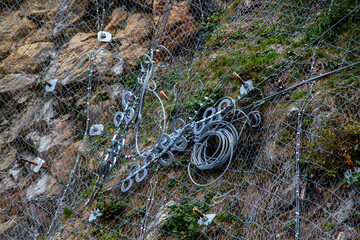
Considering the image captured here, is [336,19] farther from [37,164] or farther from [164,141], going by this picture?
[37,164]

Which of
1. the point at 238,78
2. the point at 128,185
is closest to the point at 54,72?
the point at 128,185

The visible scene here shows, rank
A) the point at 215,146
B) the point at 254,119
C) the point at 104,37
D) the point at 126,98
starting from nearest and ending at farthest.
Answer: the point at 254,119 → the point at 215,146 → the point at 126,98 → the point at 104,37

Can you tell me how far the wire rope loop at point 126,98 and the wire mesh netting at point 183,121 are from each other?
2 cm

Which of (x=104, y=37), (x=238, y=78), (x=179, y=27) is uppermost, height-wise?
(x=104, y=37)

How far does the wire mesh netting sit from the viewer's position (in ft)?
9.18

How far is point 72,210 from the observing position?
3771 mm

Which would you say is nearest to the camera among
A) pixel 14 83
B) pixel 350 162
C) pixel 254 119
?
pixel 350 162

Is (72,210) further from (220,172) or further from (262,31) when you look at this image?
(262,31)

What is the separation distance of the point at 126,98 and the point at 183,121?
82cm

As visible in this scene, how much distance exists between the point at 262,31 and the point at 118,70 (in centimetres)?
187

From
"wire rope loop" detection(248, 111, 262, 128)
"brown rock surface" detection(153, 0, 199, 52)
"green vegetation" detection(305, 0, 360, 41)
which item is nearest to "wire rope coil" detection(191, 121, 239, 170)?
"wire rope loop" detection(248, 111, 262, 128)

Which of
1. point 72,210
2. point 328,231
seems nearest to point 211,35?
point 72,210

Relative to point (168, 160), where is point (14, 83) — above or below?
above

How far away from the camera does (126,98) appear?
394 cm
